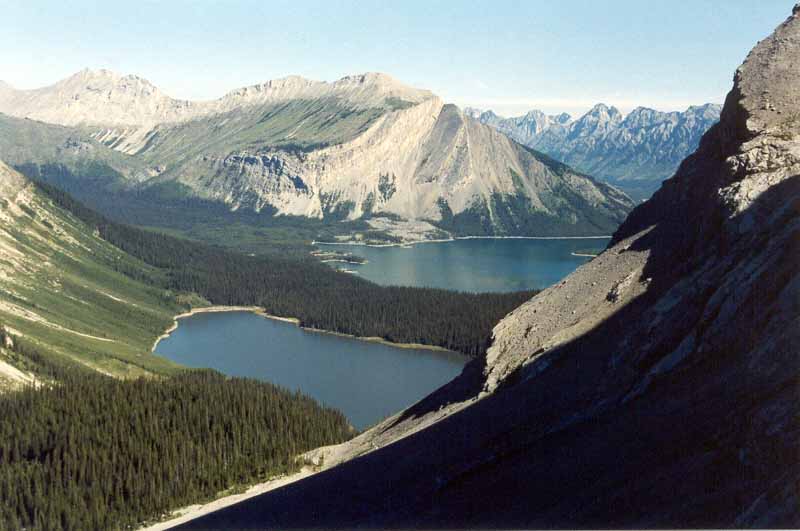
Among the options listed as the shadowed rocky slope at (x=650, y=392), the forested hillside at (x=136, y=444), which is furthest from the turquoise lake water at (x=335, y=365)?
the shadowed rocky slope at (x=650, y=392)

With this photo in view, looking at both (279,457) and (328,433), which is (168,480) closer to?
(279,457)

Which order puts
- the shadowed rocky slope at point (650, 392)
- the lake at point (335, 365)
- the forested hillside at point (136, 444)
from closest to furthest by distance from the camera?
the shadowed rocky slope at point (650, 392), the forested hillside at point (136, 444), the lake at point (335, 365)

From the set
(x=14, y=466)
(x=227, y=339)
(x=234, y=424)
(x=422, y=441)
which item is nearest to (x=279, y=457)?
(x=234, y=424)

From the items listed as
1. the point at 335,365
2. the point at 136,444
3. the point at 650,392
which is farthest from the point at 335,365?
the point at 650,392

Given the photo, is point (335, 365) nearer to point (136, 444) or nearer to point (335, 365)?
point (335, 365)

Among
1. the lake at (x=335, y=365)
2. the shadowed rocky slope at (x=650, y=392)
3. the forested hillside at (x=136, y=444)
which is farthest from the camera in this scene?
the lake at (x=335, y=365)

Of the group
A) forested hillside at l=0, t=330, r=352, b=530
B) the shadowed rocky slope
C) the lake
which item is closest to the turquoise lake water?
the lake

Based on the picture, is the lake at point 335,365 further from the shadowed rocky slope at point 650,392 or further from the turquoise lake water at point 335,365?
the shadowed rocky slope at point 650,392
